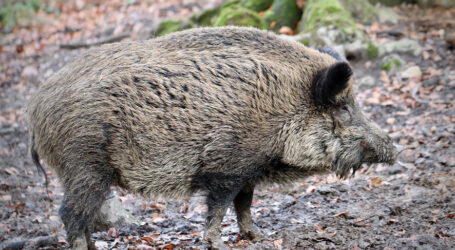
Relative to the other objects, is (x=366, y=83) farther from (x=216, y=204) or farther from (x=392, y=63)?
(x=216, y=204)

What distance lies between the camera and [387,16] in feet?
36.4

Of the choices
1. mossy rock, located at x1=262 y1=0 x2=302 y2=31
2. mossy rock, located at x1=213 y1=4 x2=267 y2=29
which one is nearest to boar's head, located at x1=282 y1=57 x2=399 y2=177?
mossy rock, located at x1=213 y1=4 x2=267 y2=29

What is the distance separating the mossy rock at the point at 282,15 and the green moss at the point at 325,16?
29 cm

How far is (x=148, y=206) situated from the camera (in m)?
6.43

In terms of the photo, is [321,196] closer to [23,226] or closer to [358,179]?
[358,179]

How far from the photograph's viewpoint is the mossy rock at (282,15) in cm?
1045

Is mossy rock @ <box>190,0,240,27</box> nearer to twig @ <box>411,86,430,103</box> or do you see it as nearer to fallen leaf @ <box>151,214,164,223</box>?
twig @ <box>411,86,430,103</box>

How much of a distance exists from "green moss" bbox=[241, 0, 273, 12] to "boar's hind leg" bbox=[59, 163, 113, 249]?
24.6 feet

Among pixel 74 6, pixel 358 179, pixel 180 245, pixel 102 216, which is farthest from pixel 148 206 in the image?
pixel 74 6

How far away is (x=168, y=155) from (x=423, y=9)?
917cm

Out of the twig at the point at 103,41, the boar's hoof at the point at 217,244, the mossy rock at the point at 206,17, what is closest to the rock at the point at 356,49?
Answer: the mossy rock at the point at 206,17

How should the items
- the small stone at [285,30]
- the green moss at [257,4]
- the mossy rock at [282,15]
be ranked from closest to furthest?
the small stone at [285,30], the mossy rock at [282,15], the green moss at [257,4]

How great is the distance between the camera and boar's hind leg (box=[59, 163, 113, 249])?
4305 millimetres

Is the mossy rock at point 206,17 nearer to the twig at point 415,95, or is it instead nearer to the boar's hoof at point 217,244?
the twig at point 415,95
